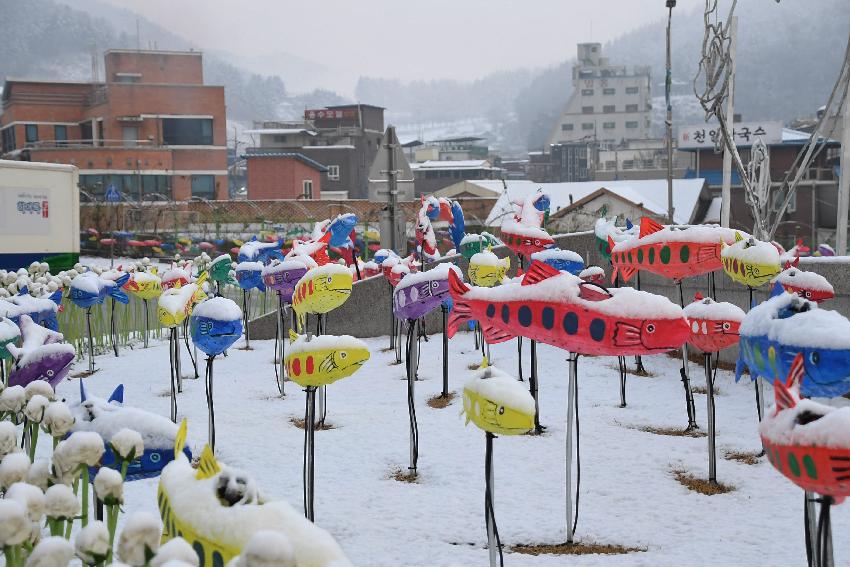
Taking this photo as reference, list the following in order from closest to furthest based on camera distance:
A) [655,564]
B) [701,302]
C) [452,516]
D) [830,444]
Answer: [830,444] < [655,564] < [452,516] < [701,302]

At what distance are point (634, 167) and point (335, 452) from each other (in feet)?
169

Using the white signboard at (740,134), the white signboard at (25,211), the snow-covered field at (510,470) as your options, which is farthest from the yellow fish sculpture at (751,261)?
the white signboard at (740,134)

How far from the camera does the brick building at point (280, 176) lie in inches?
1700

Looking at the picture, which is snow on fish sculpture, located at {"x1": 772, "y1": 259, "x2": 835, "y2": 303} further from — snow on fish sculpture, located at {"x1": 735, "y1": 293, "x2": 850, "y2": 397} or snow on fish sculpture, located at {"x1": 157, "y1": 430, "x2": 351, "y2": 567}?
snow on fish sculpture, located at {"x1": 157, "y1": 430, "x2": 351, "y2": 567}

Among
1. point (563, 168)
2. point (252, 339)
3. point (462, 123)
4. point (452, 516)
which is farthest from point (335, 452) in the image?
point (462, 123)

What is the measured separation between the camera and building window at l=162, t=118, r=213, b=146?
4375cm

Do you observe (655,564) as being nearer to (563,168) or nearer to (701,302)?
(701,302)

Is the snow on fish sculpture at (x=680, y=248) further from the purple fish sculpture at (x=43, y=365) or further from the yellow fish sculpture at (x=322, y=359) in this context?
the purple fish sculpture at (x=43, y=365)

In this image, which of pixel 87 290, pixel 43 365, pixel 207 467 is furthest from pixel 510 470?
pixel 87 290

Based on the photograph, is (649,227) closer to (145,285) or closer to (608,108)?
(145,285)

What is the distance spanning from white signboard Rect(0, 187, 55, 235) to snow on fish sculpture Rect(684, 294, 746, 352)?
1431 cm

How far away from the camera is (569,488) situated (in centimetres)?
551

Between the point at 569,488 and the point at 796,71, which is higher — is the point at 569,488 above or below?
below

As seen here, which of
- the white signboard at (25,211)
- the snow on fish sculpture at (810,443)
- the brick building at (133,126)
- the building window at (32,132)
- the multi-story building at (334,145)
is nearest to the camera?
the snow on fish sculpture at (810,443)
